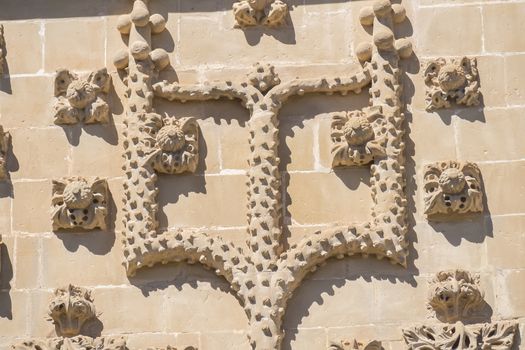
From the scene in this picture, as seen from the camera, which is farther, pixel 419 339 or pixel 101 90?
pixel 101 90

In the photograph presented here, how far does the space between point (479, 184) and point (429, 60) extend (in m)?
1.09

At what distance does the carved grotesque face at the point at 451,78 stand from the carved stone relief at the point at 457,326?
1.45m

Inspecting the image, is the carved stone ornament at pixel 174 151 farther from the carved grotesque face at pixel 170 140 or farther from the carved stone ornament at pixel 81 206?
the carved stone ornament at pixel 81 206

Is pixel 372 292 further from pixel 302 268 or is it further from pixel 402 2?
pixel 402 2

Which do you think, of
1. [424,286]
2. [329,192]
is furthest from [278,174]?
[424,286]

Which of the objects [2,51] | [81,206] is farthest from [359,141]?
[2,51]

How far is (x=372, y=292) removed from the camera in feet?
51.2

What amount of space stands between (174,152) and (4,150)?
1.29 m

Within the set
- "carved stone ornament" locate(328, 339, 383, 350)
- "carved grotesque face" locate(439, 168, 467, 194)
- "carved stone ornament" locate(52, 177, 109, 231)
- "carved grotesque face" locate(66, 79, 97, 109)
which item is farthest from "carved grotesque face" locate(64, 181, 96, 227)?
"carved grotesque face" locate(439, 168, 467, 194)

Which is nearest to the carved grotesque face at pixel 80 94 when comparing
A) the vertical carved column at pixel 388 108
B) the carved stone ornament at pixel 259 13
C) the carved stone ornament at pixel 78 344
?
the carved stone ornament at pixel 259 13

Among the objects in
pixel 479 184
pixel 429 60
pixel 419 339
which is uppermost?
pixel 429 60

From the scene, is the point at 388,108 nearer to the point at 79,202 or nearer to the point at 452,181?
the point at 452,181

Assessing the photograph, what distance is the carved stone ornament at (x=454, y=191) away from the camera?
1572cm

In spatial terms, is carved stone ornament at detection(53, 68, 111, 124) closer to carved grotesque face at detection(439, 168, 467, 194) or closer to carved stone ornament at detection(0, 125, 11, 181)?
carved stone ornament at detection(0, 125, 11, 181)
